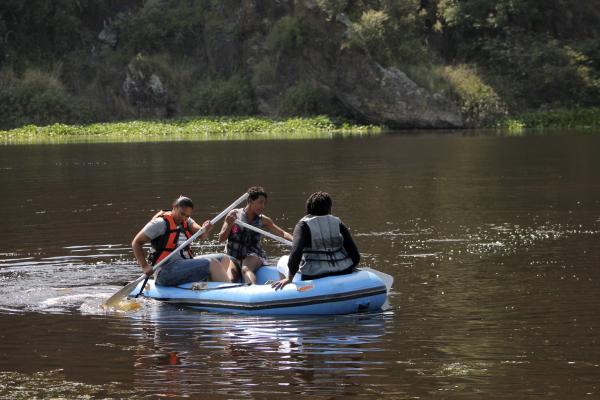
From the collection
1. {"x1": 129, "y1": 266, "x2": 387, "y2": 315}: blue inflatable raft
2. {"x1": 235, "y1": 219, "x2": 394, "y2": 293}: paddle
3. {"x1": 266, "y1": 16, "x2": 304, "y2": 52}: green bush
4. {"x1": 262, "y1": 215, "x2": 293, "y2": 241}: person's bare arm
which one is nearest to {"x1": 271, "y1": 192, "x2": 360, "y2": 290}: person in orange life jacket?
{"x1": 129, "y1": 266, "x2": 387, "y2": 315}: blue inflatable raft

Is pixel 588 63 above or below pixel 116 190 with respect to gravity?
above

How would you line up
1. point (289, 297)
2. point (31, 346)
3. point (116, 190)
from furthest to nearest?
point (116, 190)
point (289, 297)
point (31, 346)

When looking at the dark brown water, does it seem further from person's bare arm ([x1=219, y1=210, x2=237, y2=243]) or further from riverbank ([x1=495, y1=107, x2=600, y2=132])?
riverbank ([x1=495, y1=107, x2=600, y2=132])

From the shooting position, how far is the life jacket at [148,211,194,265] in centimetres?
1405

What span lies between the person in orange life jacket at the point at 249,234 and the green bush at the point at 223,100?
42927mm

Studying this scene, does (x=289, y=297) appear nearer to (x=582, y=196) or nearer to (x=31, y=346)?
(x=31, y=346)

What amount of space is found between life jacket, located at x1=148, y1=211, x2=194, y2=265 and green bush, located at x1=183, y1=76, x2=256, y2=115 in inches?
1701

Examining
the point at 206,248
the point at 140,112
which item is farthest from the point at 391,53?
the point at 206,248

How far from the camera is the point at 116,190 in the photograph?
88.0 ft

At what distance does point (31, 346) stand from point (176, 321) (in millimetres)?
1897

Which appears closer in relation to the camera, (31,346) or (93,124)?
(31,346)

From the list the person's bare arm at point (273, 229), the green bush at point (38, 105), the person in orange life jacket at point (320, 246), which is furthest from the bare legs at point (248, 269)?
the green bush at point (38, 105)

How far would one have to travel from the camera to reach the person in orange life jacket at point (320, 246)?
12.8m

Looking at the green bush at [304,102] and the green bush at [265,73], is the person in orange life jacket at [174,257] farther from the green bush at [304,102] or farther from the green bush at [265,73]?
the green bush at [265,73]
